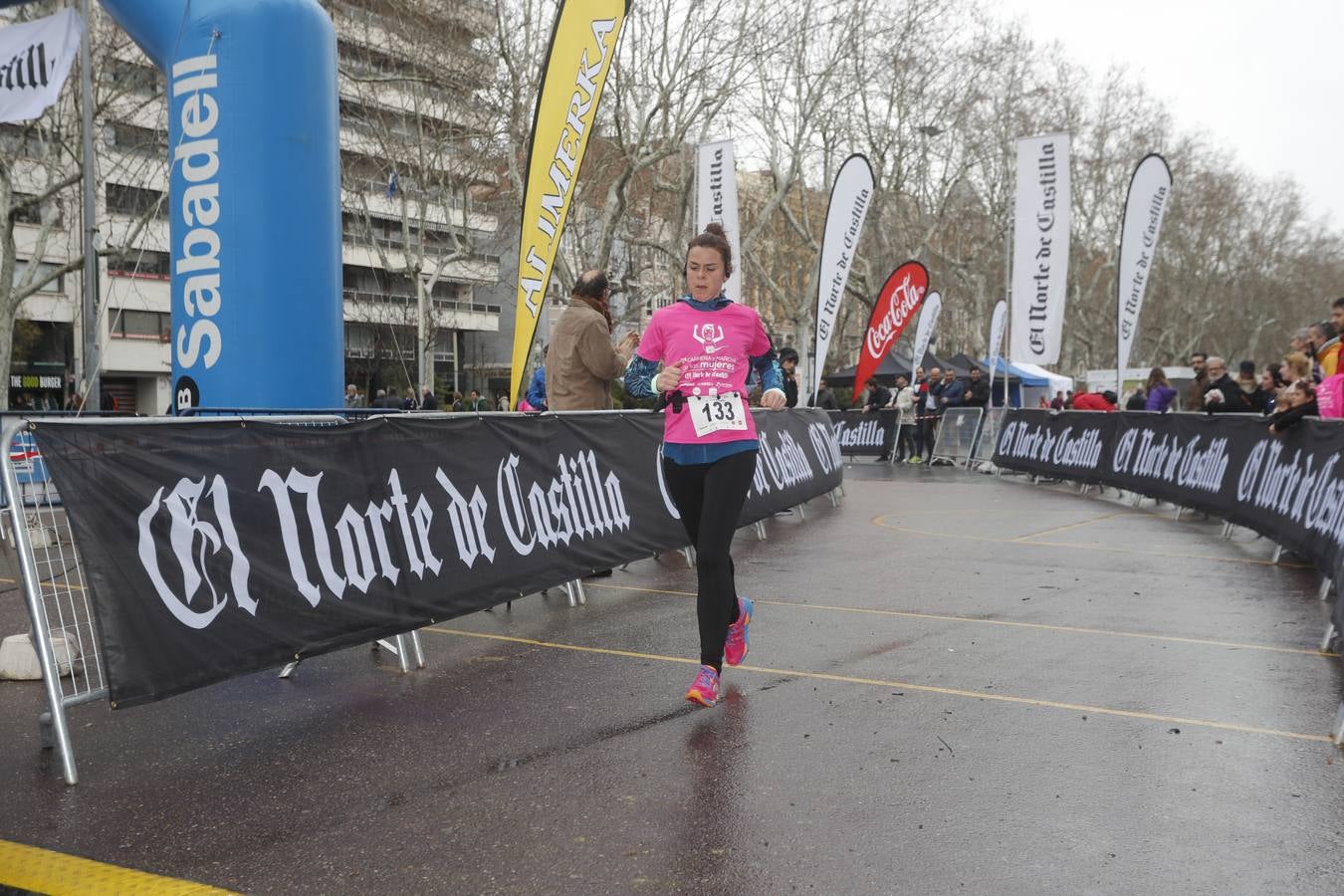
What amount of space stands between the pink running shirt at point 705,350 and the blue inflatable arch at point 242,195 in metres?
4.27

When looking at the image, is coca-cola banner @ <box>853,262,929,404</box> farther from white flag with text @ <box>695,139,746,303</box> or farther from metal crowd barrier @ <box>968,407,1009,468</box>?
white flag with text @ <box>695,139,746,303</box>

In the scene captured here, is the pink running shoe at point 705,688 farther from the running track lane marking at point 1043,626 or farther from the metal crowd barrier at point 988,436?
the metal crowd barrier at point 988,436

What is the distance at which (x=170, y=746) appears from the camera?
4723 mm

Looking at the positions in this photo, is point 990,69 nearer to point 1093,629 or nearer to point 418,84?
point 418,84

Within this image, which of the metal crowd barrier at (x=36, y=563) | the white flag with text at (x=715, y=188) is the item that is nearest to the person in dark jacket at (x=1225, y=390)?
the white flag with text at (x=715, y=188)

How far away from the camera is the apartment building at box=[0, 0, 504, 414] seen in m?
29.6

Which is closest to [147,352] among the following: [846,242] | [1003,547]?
[846,242]

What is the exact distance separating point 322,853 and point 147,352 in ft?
186

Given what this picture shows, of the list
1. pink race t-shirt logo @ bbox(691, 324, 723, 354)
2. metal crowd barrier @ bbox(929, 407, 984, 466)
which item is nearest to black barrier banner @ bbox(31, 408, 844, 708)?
pink race t-shirt logo @ bbox(691, 324, 723, 354)

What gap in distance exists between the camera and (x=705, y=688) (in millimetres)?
5258

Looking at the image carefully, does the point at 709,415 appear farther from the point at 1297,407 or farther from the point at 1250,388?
the point at 1250,388

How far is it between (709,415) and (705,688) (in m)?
1.24

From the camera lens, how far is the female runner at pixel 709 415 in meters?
5.27

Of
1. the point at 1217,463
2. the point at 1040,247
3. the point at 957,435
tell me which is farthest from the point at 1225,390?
the point at 957,435
